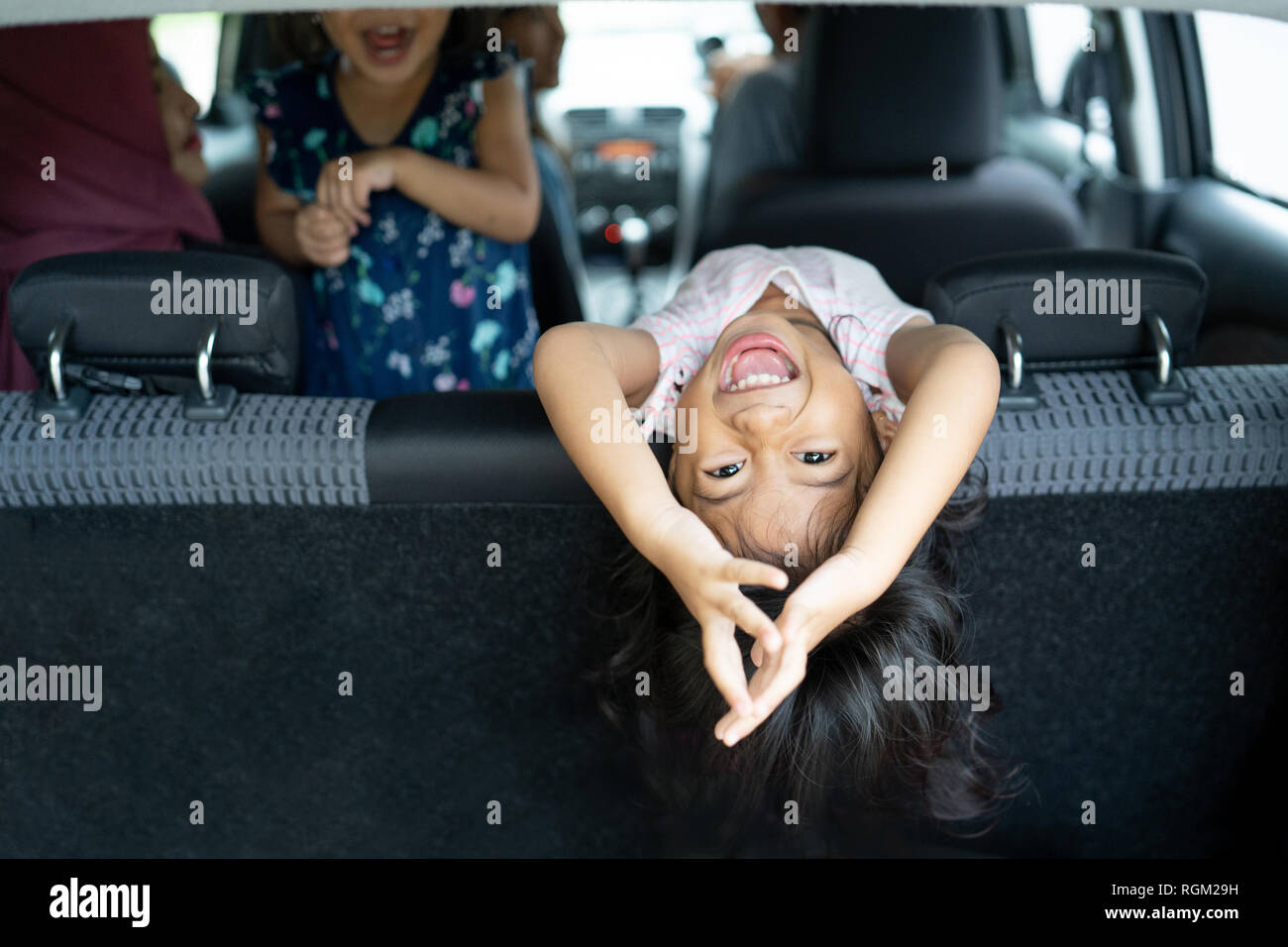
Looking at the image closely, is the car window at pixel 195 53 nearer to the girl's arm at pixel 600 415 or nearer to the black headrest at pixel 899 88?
the black headrest at pixel 899 88

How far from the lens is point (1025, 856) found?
118cm

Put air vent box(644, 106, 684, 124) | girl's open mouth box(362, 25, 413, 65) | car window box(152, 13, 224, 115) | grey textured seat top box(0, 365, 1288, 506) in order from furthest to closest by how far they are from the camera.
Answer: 1. air vent box(644, 106, 684, 124)
2. car window box(152, 13, 224, 115)
3. girl's open mouth box(362, 25, 413, 65)
4. grey textured seat top box(0, 365, 1288, 506)

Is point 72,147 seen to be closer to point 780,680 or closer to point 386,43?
point 386,43

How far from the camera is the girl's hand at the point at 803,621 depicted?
0.73 metres

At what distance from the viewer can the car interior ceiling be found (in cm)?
98

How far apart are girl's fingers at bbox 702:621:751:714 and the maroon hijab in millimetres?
931

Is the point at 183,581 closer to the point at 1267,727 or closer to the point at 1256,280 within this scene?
the point at 1267,727

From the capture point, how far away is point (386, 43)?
1.37 m

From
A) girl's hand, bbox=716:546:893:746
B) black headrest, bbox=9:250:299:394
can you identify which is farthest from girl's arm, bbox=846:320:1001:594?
black headrest, bbox=9:250:299:394

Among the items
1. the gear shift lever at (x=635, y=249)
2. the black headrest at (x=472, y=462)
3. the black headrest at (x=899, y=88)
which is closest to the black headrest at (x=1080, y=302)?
the black headrest at (x=472, y=462)

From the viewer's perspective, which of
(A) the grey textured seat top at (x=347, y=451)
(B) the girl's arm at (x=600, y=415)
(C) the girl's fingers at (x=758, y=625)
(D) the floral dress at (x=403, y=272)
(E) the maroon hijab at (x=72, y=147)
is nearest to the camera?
(C) the girl's fingers at (x=758, y=625)

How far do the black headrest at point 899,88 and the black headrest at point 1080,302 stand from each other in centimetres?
88

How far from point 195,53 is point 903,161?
7.26ft

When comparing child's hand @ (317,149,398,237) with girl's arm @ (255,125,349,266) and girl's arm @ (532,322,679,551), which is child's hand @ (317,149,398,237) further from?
girl's arm @ (532,322,679,551)
